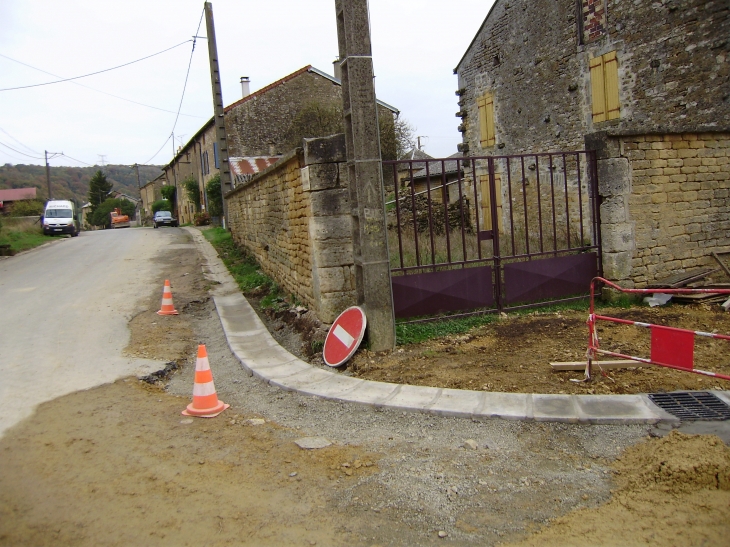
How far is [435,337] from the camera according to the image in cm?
666

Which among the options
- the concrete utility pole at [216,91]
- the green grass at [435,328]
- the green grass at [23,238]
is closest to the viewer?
the green grass at [435,328]

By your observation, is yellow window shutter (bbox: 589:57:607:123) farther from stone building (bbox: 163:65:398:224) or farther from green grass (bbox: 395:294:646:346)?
stone building (bbox: 163:65:398:224)

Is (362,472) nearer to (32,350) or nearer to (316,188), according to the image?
(316,188)

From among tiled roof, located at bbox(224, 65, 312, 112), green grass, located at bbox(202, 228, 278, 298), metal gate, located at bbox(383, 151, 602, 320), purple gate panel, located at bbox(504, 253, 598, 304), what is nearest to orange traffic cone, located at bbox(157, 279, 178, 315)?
green grass, located at bbox(202, 228, 278, 298)

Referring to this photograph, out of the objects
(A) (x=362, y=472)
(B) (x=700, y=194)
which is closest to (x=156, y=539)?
(A) (x=362, y=472)

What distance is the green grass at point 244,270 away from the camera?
10.5 meters

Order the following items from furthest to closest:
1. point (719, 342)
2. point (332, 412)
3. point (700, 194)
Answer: point (700, 194)
point (719, 342)
point (332, 412)

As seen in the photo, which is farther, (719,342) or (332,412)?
(719,342)

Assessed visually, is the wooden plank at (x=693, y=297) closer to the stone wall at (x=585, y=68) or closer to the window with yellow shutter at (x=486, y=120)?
the stone wall at (x=585, y=68)

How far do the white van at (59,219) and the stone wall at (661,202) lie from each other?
24554mm

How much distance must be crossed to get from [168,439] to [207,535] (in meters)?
1.56

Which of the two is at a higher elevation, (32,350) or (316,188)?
(316,188)

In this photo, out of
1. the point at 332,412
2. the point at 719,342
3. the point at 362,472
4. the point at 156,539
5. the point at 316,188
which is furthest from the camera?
the point at 316,188

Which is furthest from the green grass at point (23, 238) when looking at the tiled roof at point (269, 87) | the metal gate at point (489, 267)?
the metal gate at point (489, 267)
